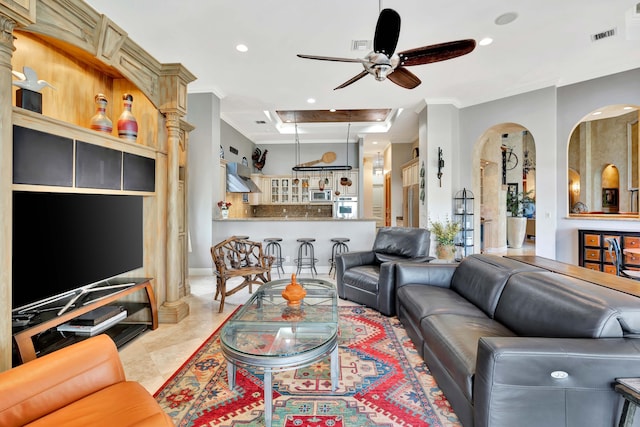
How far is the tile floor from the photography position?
227 centimetres

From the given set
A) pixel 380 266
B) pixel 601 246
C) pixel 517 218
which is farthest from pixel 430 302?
pixel 517 218

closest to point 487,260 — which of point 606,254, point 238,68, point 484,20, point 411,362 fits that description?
point 411,362

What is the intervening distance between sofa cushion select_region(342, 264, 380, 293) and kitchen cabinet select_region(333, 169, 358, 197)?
513 centimetres

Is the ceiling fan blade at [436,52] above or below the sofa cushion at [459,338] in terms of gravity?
above

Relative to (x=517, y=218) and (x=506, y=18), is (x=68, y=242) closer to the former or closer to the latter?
(x=506, y=18)

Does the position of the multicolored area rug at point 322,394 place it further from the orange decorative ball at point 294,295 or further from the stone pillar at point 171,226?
the stone pillar at point 171,226

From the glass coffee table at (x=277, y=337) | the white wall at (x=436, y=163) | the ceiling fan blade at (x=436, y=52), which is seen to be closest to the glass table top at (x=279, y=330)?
the glass coffee table at (x=277, y=337)

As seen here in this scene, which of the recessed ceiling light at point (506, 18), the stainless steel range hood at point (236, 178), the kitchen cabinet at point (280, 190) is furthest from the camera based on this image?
the kitchen cabinet at point (280, 190)

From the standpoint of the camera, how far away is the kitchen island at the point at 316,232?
232 inches

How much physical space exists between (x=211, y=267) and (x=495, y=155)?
291 inches

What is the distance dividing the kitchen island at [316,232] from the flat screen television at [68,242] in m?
2.94

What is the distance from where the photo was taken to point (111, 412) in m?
1.20

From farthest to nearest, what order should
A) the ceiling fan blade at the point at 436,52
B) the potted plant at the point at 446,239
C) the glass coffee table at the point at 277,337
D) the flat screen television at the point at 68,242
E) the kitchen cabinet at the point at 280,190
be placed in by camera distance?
the kitchen cabinet at the point at 280,190 < the potted plant at the point at 446,239 < the ceiling fan blade at the point at 436,52 < the flat screen television at the point at 68,242 < the glass coffee table at the point at 277,337

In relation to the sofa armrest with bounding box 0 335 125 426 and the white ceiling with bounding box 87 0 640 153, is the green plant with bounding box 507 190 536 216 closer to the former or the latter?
the white ceiling with bounding box 87 0 640 153
